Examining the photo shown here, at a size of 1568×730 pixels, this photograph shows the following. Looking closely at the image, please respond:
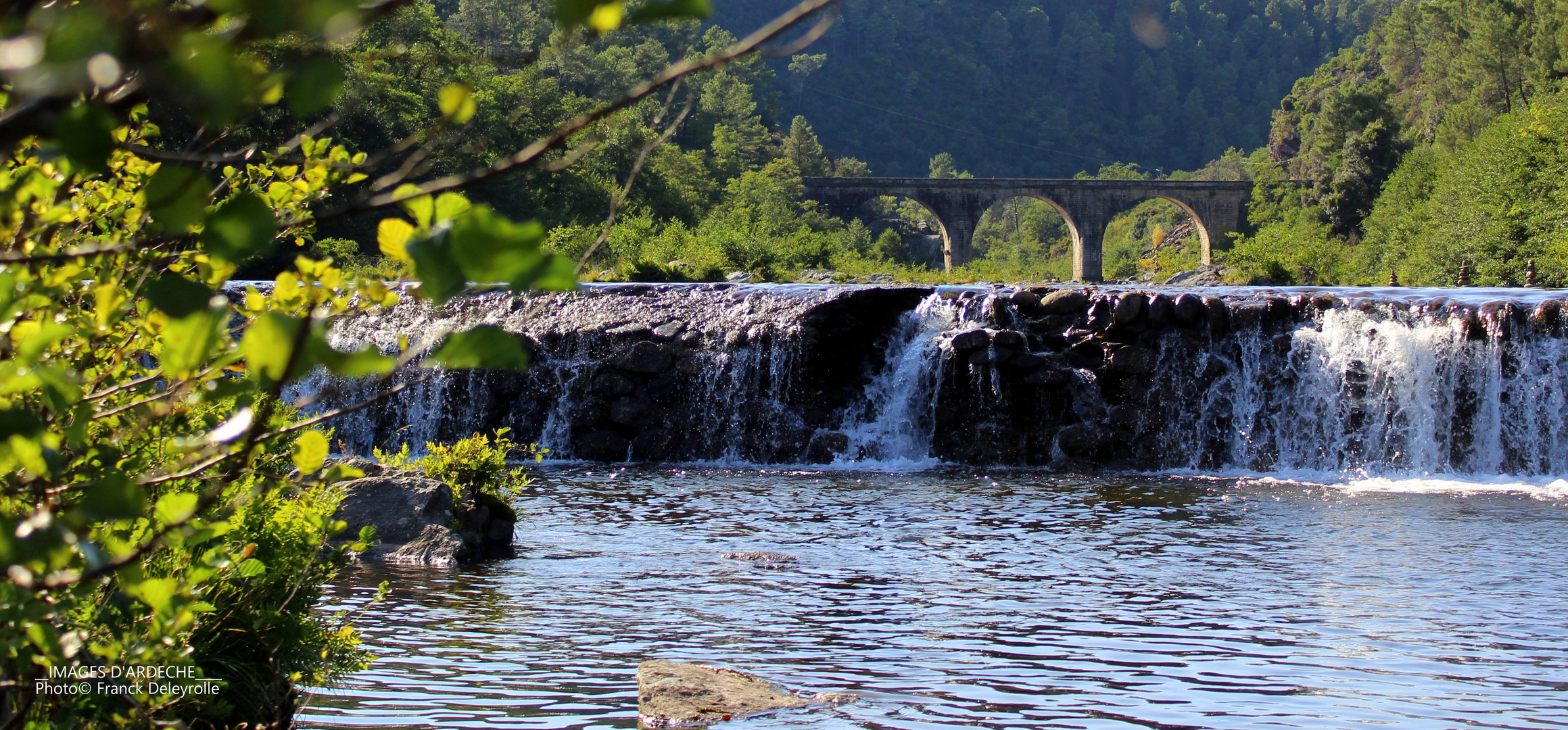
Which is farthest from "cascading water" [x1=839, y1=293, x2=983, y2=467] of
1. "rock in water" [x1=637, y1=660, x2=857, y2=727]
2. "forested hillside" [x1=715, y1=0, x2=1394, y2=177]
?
"forested hillside" [x1=715, y1=0, x2=1394, y2=177]

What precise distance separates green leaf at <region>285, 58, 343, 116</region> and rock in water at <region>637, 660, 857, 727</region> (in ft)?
15.2

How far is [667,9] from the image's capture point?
102 centimetres

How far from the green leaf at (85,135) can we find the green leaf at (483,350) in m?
0.31

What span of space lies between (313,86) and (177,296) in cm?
28

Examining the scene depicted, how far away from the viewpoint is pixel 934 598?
8.23 m

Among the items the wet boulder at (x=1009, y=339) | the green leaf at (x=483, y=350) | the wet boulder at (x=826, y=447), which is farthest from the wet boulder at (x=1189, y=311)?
the green leaf at (x=483, y=350)

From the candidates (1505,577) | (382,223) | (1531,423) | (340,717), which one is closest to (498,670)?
(340,717)

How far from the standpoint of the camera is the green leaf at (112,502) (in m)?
1.10

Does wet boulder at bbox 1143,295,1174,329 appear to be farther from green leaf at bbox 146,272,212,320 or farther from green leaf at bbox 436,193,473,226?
green leaf at bbox 146,272,212,320

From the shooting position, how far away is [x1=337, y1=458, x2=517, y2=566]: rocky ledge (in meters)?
9.16

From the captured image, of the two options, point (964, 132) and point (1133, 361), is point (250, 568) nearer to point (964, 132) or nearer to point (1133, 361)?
point (1133, 361)

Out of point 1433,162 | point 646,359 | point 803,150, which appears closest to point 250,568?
point 646,359

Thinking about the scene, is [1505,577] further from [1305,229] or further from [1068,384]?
[1305,229]

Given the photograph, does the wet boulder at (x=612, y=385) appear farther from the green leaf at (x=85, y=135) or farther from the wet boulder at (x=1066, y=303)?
the green leaf at (x=85, y=135)
